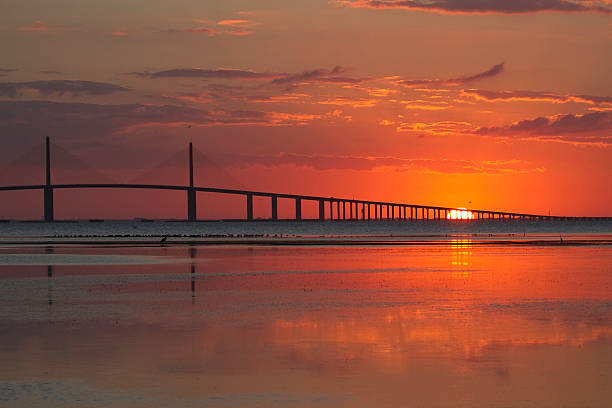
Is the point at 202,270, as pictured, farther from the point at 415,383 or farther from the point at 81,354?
the point at 415,383

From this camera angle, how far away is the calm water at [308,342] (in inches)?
572

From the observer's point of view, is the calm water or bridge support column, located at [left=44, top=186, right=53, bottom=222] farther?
bridge support column, located at [left=44, top=186, right=53, bottom=222]

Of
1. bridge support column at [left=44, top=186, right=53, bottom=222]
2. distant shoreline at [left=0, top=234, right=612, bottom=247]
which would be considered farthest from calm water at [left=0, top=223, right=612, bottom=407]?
bridge support column at [left=44, top=186, right=53, bottom=222]

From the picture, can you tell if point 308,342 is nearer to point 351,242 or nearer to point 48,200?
point 351,242

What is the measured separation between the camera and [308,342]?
64.3ft

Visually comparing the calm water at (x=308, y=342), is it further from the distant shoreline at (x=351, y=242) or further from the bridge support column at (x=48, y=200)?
the bridge support column at (x=48, y=200)

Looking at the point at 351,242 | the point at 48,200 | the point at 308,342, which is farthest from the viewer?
the point at 48,200

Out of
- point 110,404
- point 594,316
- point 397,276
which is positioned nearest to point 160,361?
point 110,404

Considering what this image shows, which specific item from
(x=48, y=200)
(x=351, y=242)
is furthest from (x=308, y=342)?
(x=48, y=200)

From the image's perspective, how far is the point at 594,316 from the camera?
78.1 ft

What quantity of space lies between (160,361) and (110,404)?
11.3 feet

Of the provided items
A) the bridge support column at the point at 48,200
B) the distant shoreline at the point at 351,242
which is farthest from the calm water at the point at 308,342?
the bridge support column at the point at 48,200

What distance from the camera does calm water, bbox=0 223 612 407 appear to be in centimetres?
1452

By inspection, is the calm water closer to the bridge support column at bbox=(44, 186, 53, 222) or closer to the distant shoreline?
the distant shoreline
